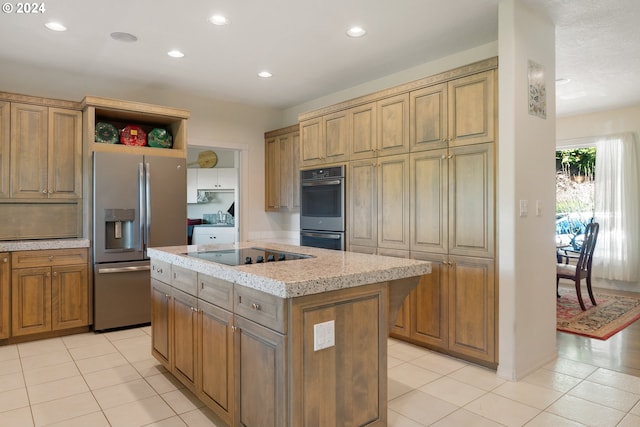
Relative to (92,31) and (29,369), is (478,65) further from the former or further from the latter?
(29,369)

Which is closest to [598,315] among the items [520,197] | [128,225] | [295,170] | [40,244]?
[520,197]

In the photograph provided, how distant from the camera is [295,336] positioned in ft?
5.65

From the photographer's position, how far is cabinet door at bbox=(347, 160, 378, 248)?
3871mm

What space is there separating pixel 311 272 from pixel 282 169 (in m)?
3.80

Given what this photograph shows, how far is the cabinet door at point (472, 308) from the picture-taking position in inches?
118

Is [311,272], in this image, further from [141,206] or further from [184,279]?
[141,206]

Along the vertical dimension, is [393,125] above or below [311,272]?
above

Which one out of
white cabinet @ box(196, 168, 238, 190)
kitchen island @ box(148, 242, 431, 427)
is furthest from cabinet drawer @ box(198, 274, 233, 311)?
white cabinet @ box(196, 168, 238, 190)

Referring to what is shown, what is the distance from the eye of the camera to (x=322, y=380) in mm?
1830

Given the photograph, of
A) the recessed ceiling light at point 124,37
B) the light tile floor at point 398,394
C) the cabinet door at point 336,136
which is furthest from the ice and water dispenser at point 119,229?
the cabinet door at point 336,136

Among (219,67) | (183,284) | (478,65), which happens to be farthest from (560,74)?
(183,284)

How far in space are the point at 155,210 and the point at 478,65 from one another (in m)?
3.33

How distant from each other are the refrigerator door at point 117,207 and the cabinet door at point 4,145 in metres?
0.75

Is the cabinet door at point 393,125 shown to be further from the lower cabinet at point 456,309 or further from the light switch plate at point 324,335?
the light switch plate at point 324,335
